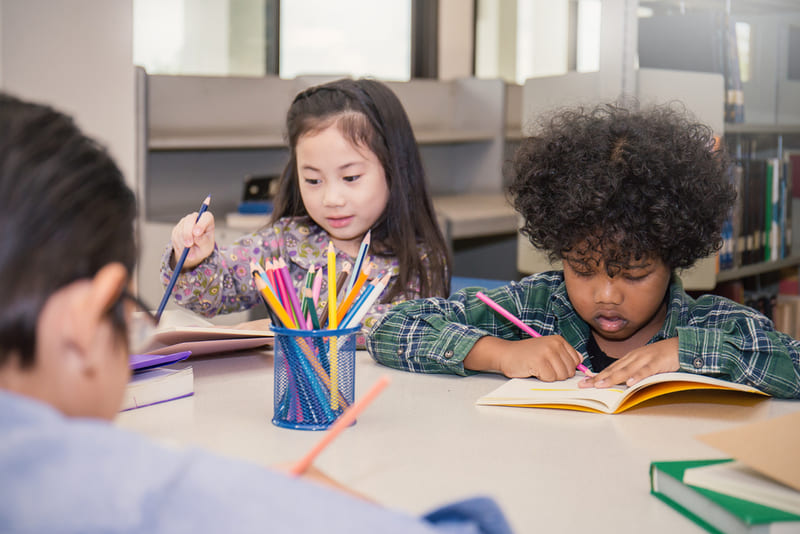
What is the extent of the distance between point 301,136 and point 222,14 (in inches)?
106

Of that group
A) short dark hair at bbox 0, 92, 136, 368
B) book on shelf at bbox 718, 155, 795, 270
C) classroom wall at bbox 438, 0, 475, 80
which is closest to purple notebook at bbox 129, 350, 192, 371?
short dark hair at bbox 0, 92, 136, 368

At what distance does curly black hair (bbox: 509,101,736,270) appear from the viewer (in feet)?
3.84

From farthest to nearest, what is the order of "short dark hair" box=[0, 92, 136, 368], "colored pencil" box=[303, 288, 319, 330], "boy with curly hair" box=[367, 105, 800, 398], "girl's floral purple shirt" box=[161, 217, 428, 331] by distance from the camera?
"girl's floral purple shirt" box=[161, 217, 428, 331] < "boy with curly hair" box=[367, 105, 800, 398] < "colored pencil" box=[303, 288, 319, 330] < "short dark hair" box=[0, 92, 136, 368]

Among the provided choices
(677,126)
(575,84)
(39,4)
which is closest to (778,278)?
(575,84)

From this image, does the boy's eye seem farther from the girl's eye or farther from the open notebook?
the open notebook

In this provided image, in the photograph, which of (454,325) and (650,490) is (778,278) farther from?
(650,490)

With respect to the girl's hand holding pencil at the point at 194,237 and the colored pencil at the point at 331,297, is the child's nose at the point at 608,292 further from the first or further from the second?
the girl's hand holding pencil at the point at 194,237

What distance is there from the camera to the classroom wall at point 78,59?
177 centimetres

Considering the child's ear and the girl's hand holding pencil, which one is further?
the girl's hand holding pencil

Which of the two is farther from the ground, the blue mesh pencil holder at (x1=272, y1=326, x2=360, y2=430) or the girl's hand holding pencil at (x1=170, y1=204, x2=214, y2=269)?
the girl's hand holding pencil at (x1=170, y1=204, x2=214, y2=269)

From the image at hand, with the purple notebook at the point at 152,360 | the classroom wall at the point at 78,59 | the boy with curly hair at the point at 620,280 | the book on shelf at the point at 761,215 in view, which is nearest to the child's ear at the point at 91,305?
the purple notebook at the point at 152,360

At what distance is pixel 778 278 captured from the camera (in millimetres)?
2742

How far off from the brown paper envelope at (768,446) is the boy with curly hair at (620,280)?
0.30 m

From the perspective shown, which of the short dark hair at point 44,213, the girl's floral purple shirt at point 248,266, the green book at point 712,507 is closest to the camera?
the short dark hair at point 44,213
